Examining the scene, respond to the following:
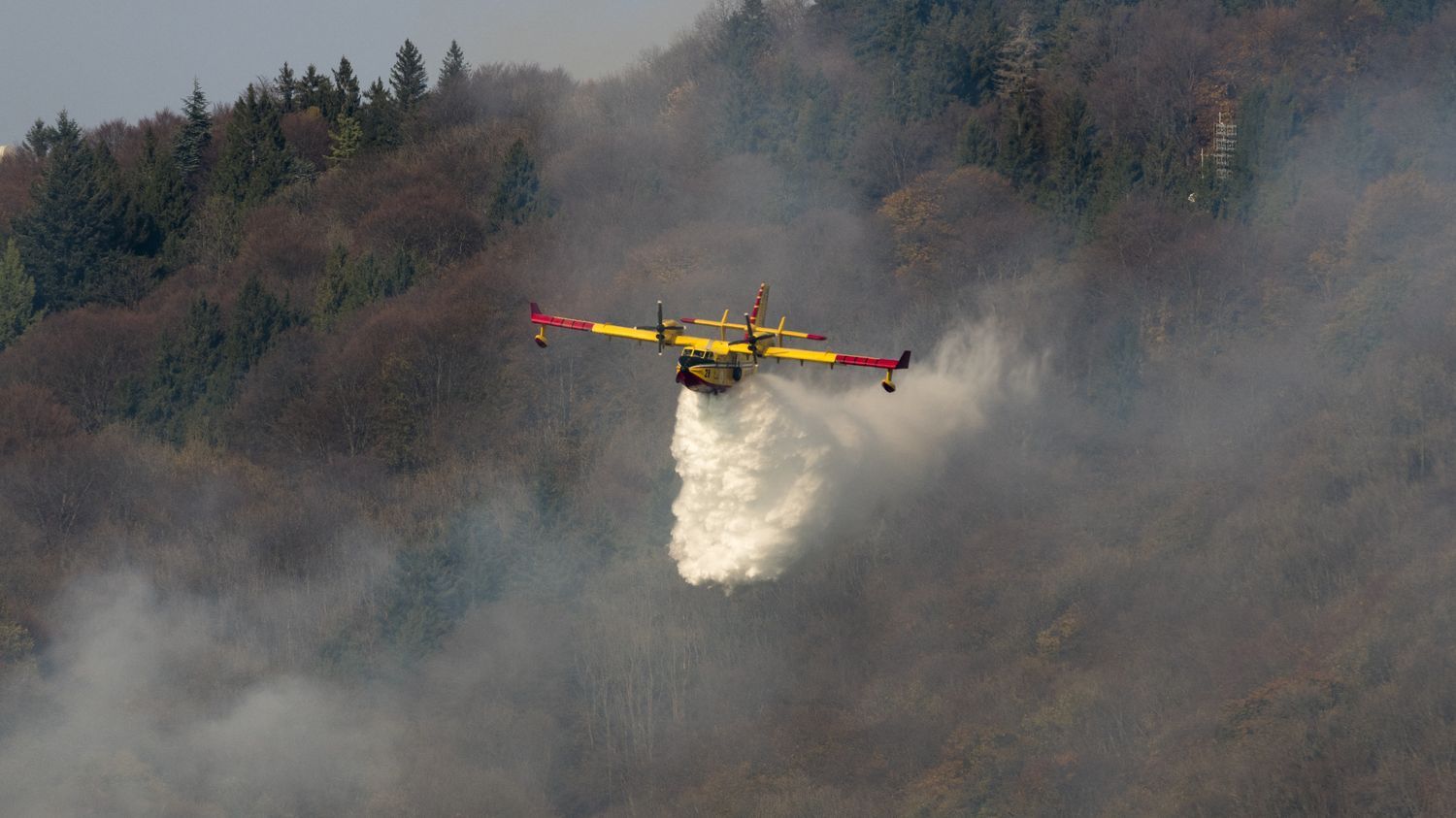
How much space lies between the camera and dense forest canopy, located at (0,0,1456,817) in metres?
79.4

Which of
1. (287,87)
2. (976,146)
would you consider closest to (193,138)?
(287,87)

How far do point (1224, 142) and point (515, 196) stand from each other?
33818 millimetres

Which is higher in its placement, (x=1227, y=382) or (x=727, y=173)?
(x=727, y=173)

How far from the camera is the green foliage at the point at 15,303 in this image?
102875mm

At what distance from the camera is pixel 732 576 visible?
61094 mm

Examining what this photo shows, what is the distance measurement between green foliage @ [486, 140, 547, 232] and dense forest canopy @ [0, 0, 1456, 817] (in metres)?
0.20

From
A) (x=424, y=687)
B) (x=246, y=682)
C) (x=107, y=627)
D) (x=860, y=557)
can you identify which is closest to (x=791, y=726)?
(x=860, y=557)

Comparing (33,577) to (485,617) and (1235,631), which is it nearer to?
(485,617)

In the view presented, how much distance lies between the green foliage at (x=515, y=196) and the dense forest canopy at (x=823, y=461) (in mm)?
204

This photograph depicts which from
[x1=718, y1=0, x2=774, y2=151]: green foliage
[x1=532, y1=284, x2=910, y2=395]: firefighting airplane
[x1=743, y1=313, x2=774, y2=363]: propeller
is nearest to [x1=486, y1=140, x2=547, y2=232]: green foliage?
[x1=718, y1=0, x2=774, y2=151]: green foliage

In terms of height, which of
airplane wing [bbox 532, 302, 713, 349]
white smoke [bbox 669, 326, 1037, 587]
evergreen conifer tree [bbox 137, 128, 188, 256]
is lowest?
white smoke [bbox 669, 326, 1037, 587]

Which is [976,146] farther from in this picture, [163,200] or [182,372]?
[163,200]

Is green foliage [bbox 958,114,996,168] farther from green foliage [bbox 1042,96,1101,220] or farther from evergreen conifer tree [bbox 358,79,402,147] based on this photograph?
evergreen conifer tree [bbox 358,79,402,147]

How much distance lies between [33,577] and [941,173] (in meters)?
44.0
